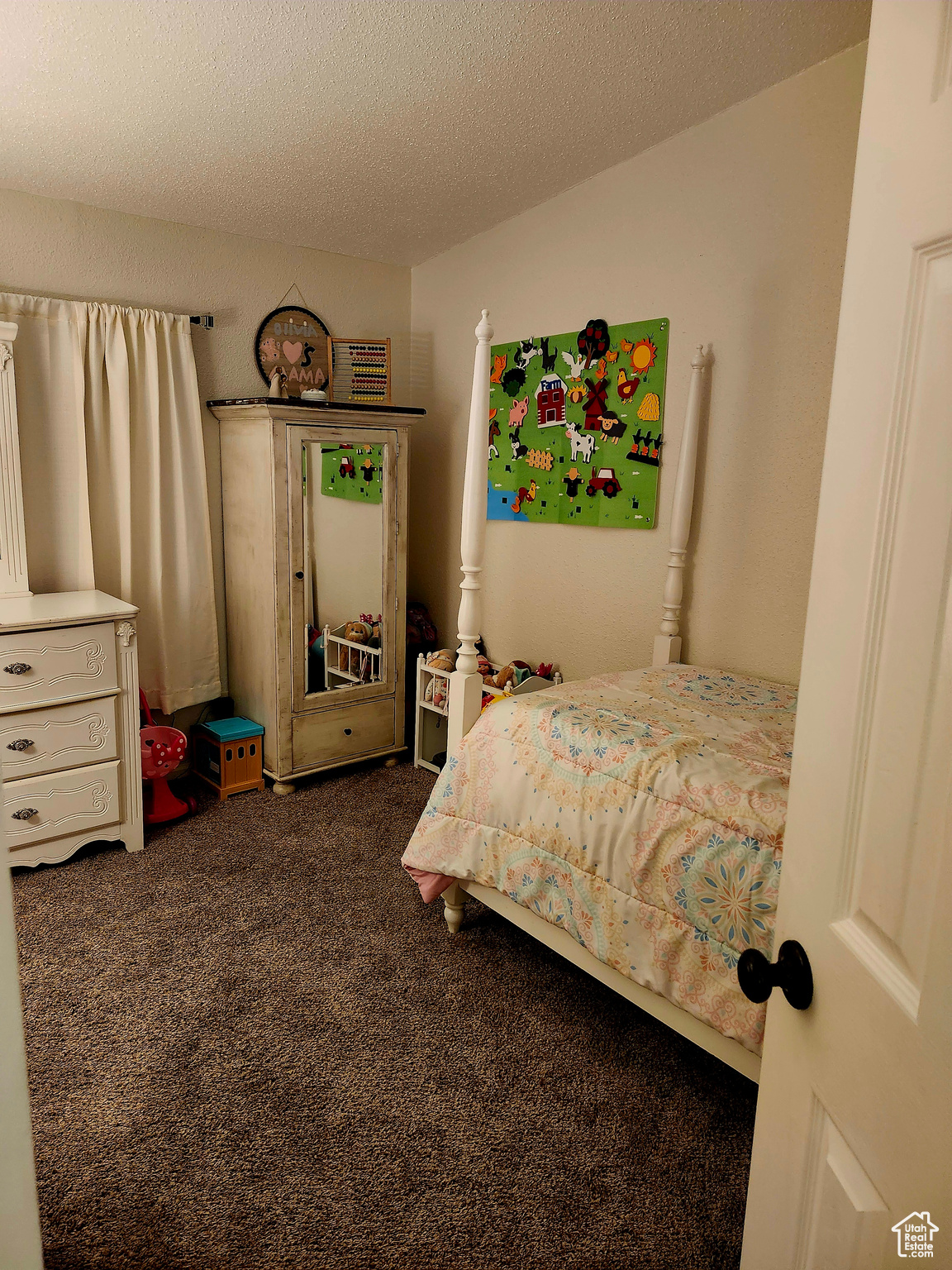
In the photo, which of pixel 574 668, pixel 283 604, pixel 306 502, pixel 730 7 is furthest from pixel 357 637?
pixel 730 7

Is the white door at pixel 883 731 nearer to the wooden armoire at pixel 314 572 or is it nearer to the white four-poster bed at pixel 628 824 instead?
the white four-poster bed at pixel 628 824

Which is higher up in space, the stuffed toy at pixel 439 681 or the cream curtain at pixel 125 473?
the cream curtain at pixel 125 473

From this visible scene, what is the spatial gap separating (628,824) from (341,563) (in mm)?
2031

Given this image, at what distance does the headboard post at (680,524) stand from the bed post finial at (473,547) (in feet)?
2.45

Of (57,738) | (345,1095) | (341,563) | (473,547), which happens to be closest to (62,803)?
(57,738)

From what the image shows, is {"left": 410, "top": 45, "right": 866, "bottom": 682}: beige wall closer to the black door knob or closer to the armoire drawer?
the armoire drawer

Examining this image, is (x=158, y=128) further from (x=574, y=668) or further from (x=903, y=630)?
(x=903, y=630)

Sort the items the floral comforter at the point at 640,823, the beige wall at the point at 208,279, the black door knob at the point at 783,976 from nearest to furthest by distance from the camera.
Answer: the black door knob at the point at 783,976, the floral comforter at the point at 640,823, the beige wall at the point at 208,279

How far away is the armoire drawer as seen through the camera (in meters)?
3.42

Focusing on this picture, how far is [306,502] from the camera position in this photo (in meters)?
3.25

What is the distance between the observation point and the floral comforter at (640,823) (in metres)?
1.56

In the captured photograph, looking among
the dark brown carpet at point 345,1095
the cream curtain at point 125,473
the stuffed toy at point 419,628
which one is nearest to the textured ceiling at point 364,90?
the cream curtain at point 125,473

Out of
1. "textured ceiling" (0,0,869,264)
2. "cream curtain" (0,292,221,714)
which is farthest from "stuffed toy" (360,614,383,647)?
"textured ceiling" (0,0,869,264)

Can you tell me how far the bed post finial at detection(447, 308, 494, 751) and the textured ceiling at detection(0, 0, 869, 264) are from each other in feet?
2.24
